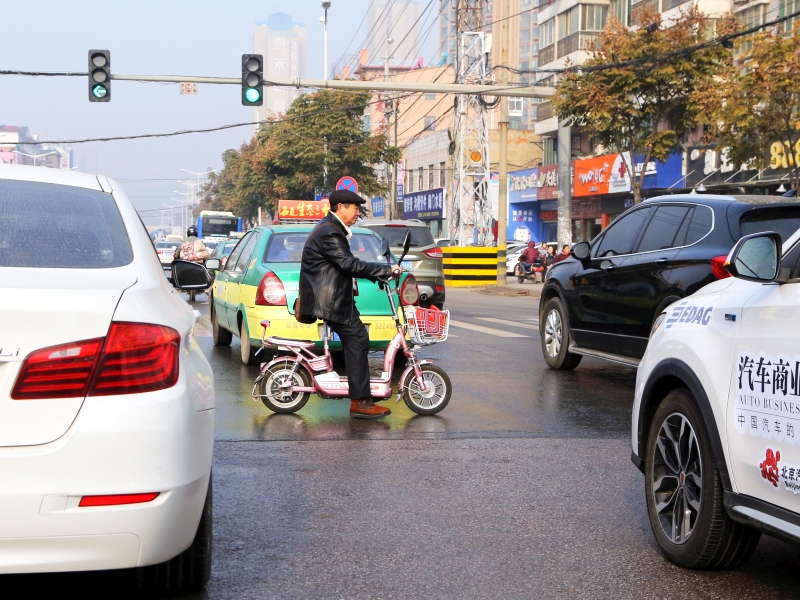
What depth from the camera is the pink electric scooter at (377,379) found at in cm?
850

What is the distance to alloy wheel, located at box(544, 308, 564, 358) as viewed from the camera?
1155 cm

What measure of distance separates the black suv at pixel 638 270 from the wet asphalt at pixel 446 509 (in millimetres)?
762

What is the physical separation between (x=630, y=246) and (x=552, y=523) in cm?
521

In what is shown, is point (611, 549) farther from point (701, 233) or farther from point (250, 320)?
point (250, 320)

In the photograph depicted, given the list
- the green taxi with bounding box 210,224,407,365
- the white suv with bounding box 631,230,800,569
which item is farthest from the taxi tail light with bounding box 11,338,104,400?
the green taxi with bounding box 210,224,407,365

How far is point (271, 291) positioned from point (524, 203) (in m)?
44.9

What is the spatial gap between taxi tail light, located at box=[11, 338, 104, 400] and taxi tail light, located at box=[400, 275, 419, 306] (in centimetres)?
556

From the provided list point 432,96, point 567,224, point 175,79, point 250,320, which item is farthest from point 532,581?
point 432,96

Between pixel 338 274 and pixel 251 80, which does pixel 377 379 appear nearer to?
pixel 338 274

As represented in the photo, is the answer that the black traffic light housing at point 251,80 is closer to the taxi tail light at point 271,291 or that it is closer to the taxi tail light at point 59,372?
the taxi tail light at point 271,291

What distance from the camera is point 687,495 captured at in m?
4.62

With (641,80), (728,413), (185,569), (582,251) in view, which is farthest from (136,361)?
(641,80)

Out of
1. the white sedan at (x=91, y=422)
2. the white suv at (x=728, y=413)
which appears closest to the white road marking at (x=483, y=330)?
the white suv at (x=728, y=413)

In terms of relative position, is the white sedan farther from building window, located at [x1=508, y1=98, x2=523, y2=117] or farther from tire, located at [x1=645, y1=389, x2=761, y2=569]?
building window, located at [x1=508, y1=98, x2=523, y2=117]
